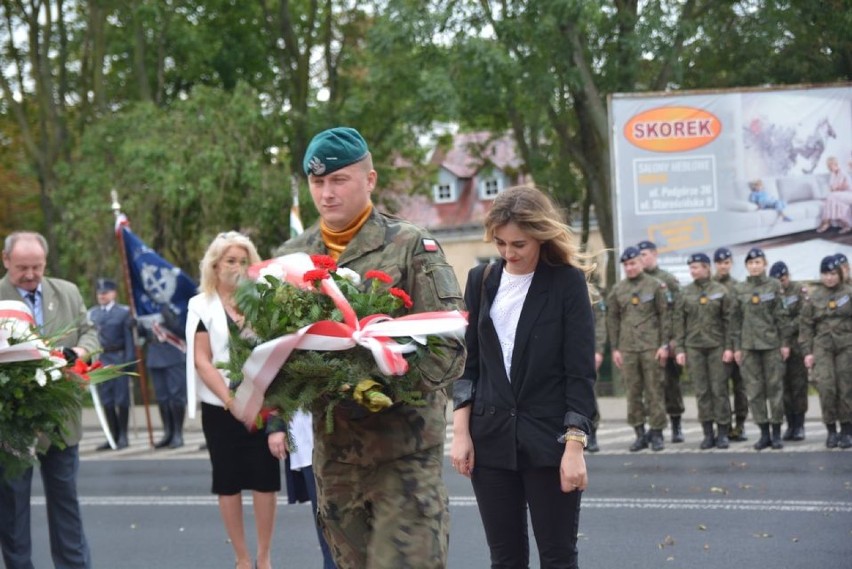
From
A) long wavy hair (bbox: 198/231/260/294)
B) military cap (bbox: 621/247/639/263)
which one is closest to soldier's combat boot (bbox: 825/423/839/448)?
military cap (bbox: 621/247/639/263)

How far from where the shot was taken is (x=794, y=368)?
49.8ft

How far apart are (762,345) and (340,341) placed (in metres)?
10.9

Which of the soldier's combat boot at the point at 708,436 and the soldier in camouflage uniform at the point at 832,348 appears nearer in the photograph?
the soldier in camouflage uniform at the point at 832,348

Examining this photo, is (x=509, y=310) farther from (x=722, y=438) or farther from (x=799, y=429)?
(x=799, y=429)

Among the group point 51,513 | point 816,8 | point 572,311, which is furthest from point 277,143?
point 572,311

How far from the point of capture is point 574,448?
505 cm

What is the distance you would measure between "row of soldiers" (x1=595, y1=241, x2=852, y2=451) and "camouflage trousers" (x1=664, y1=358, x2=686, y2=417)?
0.6 inches

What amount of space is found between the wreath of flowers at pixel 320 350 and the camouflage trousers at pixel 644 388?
411 inches

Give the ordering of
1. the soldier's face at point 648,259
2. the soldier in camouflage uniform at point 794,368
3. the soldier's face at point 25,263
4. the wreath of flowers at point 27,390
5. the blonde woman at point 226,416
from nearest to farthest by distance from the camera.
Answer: the wreath of flowers at point 27,390
the soldier's face at point 25,263
the blonde woman at point 226,416
the soldier in camouflage uniform at point 794,368
the soldier's face at point 648,259

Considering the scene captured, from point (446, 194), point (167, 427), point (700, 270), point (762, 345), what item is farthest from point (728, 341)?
point (446, 194)

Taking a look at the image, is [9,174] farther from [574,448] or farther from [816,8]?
[574,448]

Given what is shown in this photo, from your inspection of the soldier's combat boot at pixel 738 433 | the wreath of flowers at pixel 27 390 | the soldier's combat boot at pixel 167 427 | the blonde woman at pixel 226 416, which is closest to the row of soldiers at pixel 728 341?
the soldier's combat boot at pixel 738 433

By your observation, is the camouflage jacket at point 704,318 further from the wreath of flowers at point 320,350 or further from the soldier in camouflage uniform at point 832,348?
the wreath of flowers at point 320,350

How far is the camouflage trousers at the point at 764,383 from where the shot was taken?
46.9ft
